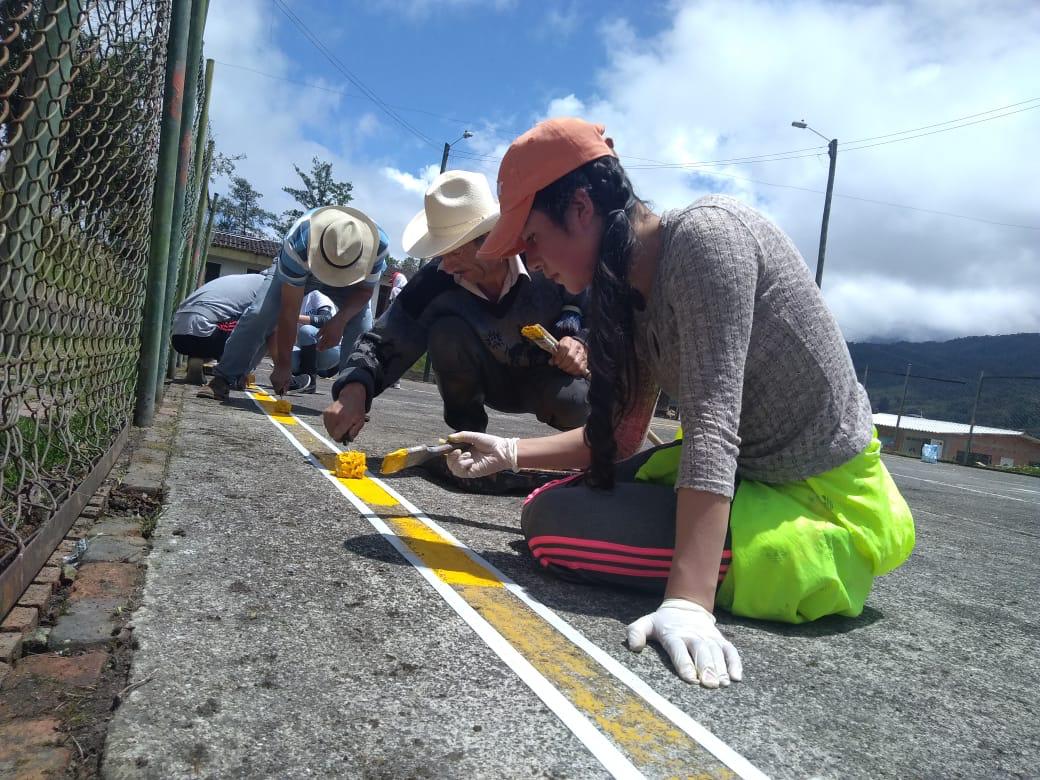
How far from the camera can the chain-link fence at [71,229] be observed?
5.92ft

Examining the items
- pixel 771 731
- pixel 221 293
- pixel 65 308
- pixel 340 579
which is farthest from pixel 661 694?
pixel 221 293

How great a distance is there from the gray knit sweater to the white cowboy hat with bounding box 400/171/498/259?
141cm

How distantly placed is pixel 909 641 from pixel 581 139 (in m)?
1.58

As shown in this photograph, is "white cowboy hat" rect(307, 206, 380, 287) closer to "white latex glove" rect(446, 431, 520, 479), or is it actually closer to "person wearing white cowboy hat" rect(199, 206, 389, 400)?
"person wearing white cowboy hat" rect(199, 206, 389, 400)

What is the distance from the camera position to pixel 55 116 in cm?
190

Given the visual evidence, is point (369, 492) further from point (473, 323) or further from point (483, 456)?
point (473, 323)

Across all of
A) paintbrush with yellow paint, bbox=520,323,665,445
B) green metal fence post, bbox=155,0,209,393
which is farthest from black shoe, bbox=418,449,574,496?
green metal fence post, bbox=155,0,209,393

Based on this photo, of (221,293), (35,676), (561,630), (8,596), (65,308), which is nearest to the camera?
(35,676)

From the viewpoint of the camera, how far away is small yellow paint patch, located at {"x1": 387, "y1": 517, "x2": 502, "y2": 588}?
7.13 feet

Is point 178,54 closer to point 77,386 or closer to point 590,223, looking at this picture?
point 77,386

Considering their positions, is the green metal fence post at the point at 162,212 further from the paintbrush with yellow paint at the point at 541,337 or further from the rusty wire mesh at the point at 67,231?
the paintbrush with yellow paint at the point at 541,337

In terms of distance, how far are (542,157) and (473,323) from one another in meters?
1.77

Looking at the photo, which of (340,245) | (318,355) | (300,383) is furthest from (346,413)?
(300,383)

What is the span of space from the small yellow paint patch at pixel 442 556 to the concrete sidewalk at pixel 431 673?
0.29 ft
